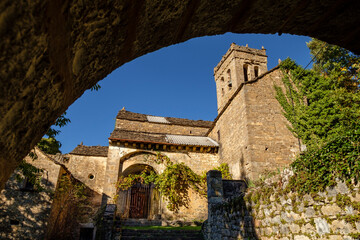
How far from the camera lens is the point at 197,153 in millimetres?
14766

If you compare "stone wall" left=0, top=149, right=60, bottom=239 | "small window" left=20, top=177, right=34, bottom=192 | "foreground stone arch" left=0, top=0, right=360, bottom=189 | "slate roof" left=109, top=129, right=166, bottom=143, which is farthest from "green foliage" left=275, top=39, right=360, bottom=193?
"small window" left=20, top=177, right=34, bottom=192

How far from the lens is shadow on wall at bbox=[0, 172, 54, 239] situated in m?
11.1

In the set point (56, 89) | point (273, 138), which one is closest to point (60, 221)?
point (273, 138)

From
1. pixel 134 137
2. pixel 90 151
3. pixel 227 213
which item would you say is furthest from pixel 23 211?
pixel 227 213

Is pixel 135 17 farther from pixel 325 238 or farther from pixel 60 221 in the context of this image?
pixel 60 221

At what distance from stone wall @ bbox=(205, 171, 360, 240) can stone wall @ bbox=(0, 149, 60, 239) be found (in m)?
9.08

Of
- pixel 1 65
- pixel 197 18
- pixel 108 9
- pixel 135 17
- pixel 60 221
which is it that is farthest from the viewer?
pixel 60 221

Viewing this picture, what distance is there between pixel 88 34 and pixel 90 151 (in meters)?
16.2

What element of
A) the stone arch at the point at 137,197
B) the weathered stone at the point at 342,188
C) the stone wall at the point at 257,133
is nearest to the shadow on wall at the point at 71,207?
the stone arch at the point at 137,197

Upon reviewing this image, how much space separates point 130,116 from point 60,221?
9638 mm

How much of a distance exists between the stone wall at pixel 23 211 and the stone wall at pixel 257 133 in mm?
9563

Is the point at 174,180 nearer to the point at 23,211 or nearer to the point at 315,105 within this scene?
the point at 23,211

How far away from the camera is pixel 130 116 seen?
2002 centimetres

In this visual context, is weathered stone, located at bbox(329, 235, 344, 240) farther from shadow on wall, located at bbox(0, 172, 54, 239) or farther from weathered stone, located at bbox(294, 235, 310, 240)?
shadow on wall, located at bbox(0, 172, 54, 239)
